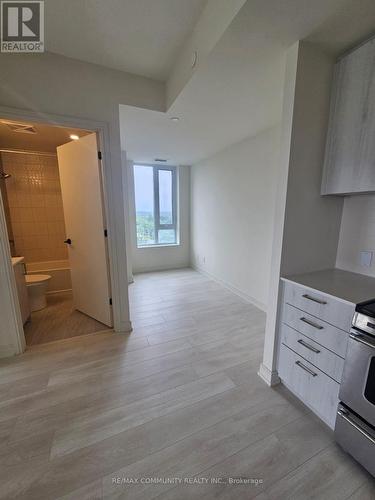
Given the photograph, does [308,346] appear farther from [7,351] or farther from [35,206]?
[35,206]

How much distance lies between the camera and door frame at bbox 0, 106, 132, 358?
1845 mm

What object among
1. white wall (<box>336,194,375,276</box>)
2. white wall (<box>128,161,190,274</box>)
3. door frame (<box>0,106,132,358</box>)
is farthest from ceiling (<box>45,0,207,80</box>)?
white wall (<box>128,161,190,274</box>)

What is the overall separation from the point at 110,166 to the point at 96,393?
6.68ft

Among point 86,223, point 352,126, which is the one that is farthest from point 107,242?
point 352,126

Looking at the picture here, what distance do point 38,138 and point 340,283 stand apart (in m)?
4.08

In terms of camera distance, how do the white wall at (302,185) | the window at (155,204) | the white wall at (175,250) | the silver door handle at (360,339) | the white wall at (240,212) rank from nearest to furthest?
the silver door handle at (360,339) → the white wall at (302,185) → the white wall at (240,212) → the window at (155,204) → the white wall at (175,250)

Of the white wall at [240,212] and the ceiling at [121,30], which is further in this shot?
the white wall at [240,212]

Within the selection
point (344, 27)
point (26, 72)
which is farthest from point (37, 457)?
point (344, 27)

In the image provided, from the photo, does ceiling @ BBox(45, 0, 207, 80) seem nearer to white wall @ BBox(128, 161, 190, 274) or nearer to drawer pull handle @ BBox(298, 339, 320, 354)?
drawer pull handle @ BBox(298, 339, 320, 354)

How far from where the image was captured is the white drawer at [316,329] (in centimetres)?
122

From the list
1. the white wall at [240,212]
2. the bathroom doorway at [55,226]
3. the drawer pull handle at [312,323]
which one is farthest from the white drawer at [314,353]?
the bathroom doorway at [55,226]

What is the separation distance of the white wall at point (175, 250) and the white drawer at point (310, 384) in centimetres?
371

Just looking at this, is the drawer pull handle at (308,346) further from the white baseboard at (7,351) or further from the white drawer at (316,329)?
the white baseboard at (7,351)

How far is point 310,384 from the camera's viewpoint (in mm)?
1416
